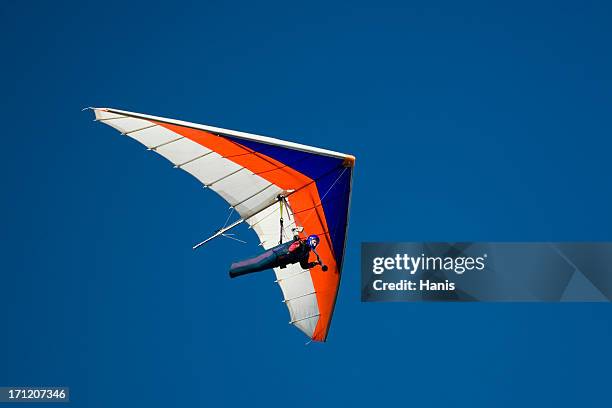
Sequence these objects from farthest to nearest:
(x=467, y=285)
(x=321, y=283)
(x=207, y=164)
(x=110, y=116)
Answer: (x=467, y=285)
(x=321, y=283)
(x=207, y=164)
(x=110, y=116)

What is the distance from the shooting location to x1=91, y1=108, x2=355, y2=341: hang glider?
23.5 meters

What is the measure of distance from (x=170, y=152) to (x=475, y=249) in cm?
845

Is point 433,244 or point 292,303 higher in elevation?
point 433,244

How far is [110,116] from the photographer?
76.1 feet

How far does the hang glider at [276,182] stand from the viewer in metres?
23.5

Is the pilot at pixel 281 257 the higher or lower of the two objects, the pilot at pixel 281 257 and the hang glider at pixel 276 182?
the lower

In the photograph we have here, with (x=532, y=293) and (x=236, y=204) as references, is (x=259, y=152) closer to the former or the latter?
(x=236, y=204)

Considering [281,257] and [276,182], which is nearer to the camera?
[281,257]

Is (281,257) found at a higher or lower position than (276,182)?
lower

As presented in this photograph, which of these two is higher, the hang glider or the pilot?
the hang glider

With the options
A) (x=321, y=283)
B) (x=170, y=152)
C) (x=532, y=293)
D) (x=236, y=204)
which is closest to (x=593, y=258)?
(x=532, y=293)

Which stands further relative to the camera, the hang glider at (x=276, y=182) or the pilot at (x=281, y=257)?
the pilot at (x=281, y=257)

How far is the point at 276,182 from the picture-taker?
25.2 m

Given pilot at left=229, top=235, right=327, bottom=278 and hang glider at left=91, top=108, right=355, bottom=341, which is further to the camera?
pilot at left=229, top=235, right=327, bottom=278
